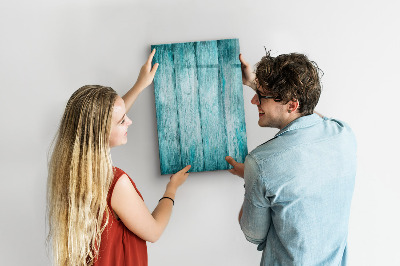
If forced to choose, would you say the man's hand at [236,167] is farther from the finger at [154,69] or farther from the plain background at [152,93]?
the finger at [154,69]

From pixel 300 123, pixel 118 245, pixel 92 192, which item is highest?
pixel 300 123

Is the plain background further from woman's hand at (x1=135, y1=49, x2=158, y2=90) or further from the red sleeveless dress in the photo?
the red sleeveless dress

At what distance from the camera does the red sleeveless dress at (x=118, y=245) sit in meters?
1.48

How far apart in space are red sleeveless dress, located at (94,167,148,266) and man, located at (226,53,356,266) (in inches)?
18.5

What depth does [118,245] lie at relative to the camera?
1.51 metres

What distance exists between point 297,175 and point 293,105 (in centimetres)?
28

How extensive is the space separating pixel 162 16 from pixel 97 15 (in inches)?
13.1

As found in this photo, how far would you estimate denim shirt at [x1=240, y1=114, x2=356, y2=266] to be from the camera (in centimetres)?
134

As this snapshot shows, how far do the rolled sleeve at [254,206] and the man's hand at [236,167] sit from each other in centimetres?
32

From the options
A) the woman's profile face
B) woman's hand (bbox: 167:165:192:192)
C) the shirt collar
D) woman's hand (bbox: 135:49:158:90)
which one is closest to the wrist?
woman's hand (bbox: 167:165:192:192)

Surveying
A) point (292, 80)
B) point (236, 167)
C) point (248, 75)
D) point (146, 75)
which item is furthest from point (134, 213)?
point (248, 75)

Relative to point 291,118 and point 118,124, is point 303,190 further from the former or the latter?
point 118,124

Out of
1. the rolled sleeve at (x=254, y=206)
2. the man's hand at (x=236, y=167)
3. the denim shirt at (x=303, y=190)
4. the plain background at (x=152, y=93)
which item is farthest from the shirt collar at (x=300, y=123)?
the plain background at (x=152, y=93)

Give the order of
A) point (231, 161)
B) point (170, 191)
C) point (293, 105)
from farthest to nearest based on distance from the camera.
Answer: point (231, 161)
point (170, 191)
point (293, 105)
